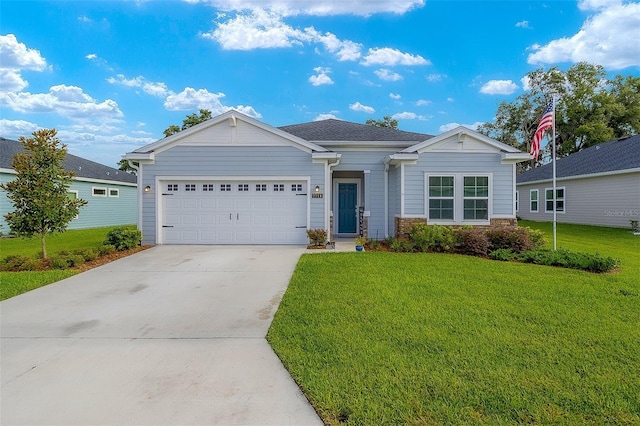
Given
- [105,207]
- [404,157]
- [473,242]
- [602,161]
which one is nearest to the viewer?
[473,242]

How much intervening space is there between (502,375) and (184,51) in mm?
17498

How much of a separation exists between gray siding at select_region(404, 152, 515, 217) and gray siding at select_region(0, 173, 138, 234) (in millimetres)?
15441

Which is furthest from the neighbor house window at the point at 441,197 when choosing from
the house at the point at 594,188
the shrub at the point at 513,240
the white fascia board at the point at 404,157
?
the house at the point at 594,188

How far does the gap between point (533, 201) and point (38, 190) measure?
24833mm

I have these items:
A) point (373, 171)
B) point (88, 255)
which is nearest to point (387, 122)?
point (373, 171)

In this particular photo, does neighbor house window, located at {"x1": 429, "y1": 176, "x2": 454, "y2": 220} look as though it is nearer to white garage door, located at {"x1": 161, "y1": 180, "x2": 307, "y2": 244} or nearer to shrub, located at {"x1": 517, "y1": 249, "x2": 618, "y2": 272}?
shrub, located at {"x1": 517, "y1": 249, "x2": 618, "y2": 272}

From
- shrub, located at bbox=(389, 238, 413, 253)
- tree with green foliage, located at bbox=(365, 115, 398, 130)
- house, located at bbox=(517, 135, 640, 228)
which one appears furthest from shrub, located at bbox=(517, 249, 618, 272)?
tree with green foliage, located at bbox=(365, 115, 398, 130)

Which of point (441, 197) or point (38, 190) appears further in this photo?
point (441, 197)

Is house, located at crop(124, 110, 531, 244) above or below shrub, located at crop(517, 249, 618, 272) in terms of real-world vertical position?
above

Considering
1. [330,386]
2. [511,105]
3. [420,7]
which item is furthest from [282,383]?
[511,105]

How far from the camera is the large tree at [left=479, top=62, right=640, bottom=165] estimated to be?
27859 millimetres

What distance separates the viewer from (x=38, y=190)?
769cm

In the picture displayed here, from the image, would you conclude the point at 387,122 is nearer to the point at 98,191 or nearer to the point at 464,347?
the point at 98,191

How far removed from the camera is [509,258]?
8086 millimetres
